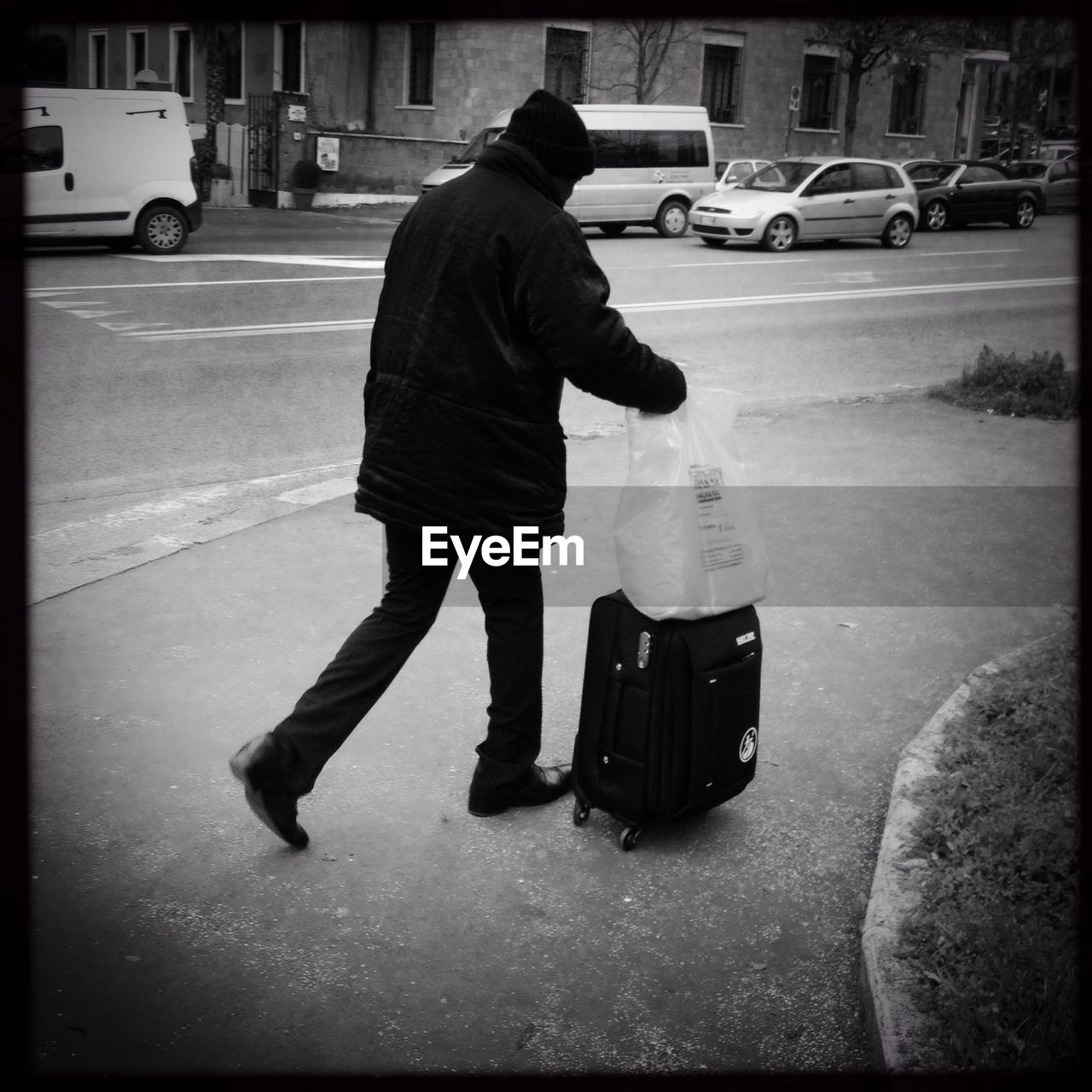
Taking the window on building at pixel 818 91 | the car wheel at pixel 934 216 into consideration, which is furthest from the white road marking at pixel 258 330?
the window on building at pixel 818 91

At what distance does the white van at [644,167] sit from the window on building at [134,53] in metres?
20.1

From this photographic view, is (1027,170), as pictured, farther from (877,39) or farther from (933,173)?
(877,39)

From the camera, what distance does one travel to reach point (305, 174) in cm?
2920

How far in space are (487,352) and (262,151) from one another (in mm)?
28772

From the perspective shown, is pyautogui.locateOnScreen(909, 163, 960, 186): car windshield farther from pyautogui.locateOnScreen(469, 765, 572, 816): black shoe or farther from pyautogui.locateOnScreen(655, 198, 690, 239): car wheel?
pyautogui.locateOnScreen(469, 765, 572, 816): black shoe

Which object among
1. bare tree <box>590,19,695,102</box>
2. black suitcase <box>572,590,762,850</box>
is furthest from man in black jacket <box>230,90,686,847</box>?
bare tree <box>590,19,695,102</box>

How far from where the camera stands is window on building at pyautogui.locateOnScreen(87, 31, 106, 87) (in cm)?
4194

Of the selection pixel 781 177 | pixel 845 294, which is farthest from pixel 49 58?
pixel 845 294

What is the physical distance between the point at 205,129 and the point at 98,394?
24.2 meters

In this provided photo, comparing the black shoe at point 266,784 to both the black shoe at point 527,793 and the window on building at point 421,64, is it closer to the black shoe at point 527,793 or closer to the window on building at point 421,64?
the black shoe at point 527,793

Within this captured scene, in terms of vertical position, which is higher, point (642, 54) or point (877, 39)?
point (877, 39)

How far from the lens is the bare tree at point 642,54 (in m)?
31.8

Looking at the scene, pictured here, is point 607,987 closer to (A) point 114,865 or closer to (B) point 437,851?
(B) point 437,851

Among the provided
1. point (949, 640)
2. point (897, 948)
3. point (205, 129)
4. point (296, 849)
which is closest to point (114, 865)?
point (296, 849)
